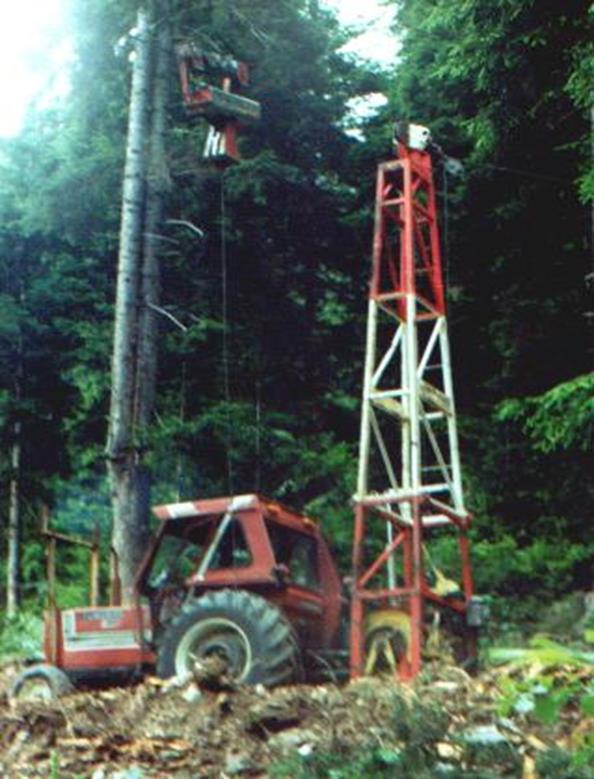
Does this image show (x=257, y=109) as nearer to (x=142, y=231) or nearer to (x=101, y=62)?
(x=142, y=231)

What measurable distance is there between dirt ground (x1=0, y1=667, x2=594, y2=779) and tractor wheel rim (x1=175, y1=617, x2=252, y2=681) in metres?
0.57

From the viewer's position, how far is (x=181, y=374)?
726 inches

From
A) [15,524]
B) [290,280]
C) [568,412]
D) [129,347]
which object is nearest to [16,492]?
[15,524]

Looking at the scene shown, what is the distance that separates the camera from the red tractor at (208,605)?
10.6 metres

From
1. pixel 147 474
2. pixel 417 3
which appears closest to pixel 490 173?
pixel 417 3

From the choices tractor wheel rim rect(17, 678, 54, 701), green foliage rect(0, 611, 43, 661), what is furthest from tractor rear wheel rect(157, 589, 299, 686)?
green foliage rect(0, 611, 43, 661)

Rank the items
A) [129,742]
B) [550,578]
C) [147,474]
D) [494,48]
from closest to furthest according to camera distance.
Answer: [129,742] < [494,48] < [147,474] < [550,578]

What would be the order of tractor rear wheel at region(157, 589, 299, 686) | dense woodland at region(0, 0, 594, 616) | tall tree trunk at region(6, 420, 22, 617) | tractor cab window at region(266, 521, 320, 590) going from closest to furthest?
tractor rear wheel at region(157, 589, 299, 686) < tractor cab window at region(266, 521, 320, 590) < dense woodland at region(0, 0, 594, 616) < tall tree trunk at region(6, 420, 22, 617)

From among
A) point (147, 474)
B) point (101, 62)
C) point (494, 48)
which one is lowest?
point (147, 474)

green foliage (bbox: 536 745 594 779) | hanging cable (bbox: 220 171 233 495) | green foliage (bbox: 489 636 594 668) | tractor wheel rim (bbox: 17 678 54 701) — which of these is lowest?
green foliage (bbox: 536 745 594 779)

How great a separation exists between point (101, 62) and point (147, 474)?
254 inches

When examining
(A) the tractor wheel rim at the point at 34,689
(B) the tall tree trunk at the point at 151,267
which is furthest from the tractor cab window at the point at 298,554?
(B) the tall tree trunk at the point at 151,267

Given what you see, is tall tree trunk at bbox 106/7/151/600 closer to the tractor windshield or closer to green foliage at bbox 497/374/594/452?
the tractor windshield

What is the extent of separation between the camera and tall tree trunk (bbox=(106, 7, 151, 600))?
1476 cm
